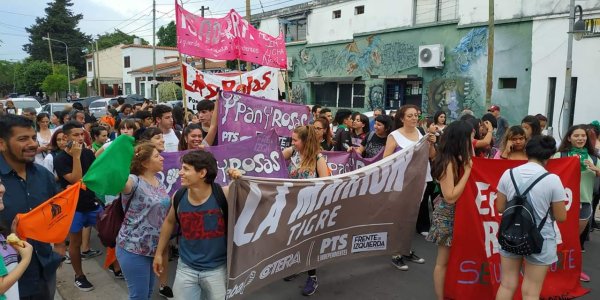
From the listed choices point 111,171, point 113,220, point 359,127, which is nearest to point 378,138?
point 359,127

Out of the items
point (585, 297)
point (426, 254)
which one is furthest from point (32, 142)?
point (585, 297)

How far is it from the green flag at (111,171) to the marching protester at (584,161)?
478cm

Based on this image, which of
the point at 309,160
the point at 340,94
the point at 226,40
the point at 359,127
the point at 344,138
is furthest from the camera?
the point at 340,94

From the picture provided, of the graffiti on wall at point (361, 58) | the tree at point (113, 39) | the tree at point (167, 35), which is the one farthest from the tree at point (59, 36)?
the graffiti on wall at point (361, 58)

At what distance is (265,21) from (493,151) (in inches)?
959

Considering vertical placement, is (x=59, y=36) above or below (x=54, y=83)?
above

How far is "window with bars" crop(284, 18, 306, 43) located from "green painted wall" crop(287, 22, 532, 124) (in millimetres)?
1981

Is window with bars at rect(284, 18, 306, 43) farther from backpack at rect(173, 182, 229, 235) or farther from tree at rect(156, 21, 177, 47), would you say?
tree at rect(156, 21, 177, 47)

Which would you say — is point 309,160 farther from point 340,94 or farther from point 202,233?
point 340,94

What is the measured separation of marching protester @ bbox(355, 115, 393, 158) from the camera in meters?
5.89

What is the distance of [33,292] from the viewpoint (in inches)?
108

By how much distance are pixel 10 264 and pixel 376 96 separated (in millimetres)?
20151

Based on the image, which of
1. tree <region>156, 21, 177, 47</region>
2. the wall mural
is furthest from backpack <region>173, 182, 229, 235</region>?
tree <region>156, 21, 177, 47</region>

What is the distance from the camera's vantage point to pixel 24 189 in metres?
2.84
